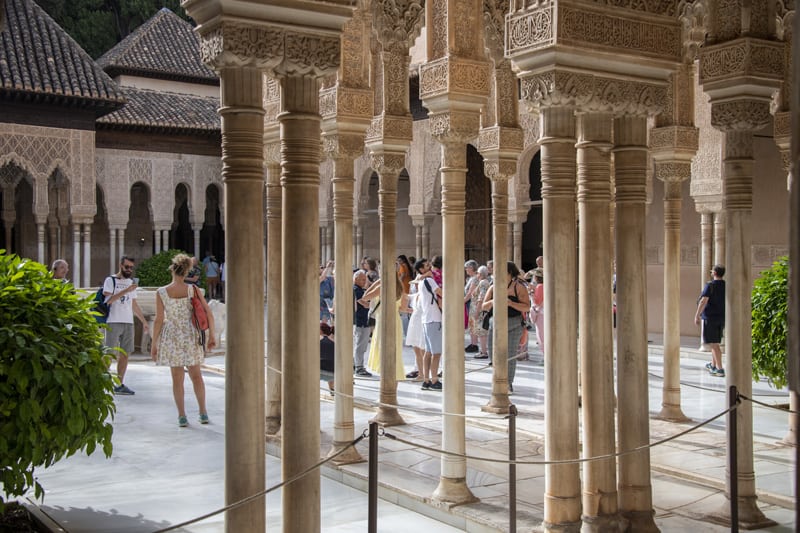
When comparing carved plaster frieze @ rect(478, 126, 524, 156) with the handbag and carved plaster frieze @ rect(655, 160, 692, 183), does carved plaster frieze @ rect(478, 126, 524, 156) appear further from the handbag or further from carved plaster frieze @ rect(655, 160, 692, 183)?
the handbag

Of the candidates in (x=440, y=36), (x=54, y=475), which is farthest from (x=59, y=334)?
(x=440, y=36)

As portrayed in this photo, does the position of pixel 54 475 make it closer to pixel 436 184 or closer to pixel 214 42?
pixel 214 42

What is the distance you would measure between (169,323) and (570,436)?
14.4 feet

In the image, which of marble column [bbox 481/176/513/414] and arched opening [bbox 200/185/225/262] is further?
arched opening [bbox 200/185/225/262]

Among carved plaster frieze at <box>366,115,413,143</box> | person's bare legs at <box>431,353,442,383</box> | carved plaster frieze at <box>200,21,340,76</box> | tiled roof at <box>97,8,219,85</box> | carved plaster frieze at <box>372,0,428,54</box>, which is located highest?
tiled roof at <box>97,8,219,85</box>

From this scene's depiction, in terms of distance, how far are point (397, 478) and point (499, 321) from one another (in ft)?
8.67

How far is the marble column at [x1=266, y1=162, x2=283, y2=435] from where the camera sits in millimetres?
7551

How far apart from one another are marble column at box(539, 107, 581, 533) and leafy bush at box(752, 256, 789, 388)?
3.28 m

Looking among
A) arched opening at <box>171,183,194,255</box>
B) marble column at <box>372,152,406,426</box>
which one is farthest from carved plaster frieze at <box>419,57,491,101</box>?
arched opening at <box>171,183,194,255</box>

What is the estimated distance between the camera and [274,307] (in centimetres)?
759

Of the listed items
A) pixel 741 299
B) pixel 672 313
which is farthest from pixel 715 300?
pixel 741 299

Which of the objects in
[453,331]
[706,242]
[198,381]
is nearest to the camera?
[453,331]

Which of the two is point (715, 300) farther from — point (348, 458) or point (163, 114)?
point (163, 114)

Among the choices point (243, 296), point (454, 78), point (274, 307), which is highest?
point (454, 78)
